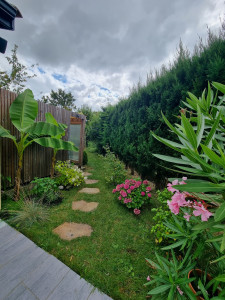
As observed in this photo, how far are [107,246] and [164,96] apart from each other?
371cm

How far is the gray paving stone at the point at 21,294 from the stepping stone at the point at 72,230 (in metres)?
0.76

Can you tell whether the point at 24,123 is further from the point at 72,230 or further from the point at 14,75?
the point at 14,75

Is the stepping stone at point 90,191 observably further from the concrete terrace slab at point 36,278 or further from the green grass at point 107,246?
the concrete terrace slab at point 36,278

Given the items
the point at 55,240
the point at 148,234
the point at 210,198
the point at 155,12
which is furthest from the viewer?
the point at 155,12

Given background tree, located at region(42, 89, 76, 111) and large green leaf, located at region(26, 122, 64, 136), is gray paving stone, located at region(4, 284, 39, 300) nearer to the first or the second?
large green leaf, located at region(26, 122, 64, 136)

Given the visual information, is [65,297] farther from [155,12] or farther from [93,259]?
[155,12]

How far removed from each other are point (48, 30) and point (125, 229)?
7549mm

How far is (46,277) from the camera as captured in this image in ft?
4.52

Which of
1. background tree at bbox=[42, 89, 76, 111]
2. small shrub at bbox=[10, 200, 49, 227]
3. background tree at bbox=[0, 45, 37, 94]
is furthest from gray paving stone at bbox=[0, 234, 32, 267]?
background tree at bbox=[42, 89, 76, 111]

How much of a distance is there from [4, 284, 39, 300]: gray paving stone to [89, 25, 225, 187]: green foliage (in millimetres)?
1907

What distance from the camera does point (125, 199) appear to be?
2869 mm

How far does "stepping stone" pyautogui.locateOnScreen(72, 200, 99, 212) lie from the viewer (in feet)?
9.50

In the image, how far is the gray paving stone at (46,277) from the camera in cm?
126

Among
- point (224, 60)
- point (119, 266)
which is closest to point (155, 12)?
point (224, 60)
